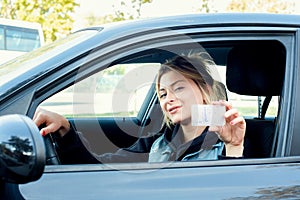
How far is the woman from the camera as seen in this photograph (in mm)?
1996

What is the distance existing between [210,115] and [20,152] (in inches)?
32.0

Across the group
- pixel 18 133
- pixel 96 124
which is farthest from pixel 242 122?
pixel 96 124

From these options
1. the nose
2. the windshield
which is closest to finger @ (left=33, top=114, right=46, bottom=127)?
the windshield

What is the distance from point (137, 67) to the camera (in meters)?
2.83

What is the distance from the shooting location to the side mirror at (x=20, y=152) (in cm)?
138

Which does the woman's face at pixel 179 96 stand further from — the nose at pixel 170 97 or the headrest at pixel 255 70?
the headrest at pixel 255 70

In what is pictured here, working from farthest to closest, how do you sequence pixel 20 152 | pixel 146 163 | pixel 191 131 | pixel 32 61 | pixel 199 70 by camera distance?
1. pixel 199 70
2. pixel 191 131
3. pixel 32 61
4. pixel 146 163
5. pixel 20 152

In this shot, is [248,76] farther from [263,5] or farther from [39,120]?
[263,5]

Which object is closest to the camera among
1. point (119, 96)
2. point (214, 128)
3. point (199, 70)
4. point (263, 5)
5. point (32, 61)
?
point (32, 61)

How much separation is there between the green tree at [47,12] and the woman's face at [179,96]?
1311 centimetres

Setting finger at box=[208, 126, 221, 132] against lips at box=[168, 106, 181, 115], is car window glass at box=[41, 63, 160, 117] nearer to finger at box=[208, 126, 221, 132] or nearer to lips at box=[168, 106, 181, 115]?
lips at box=[168, 106, 181, 115]

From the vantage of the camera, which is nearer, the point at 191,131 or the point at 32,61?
the point at 32,61

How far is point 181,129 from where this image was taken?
2303 millimetres

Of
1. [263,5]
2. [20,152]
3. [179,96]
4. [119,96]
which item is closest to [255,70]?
[179,96]
